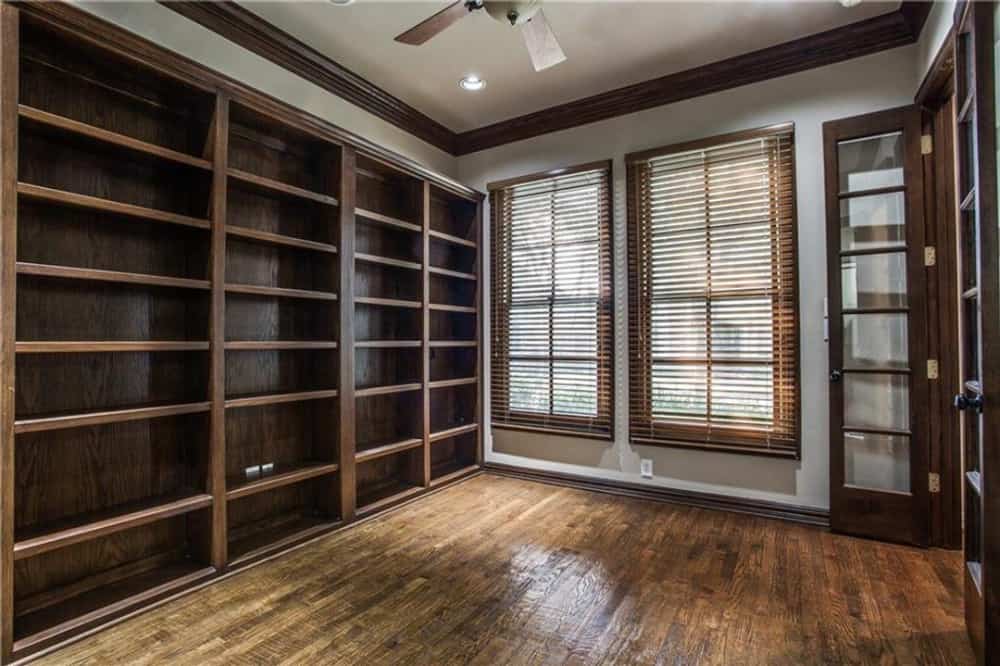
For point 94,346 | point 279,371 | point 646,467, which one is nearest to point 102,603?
point 94,346

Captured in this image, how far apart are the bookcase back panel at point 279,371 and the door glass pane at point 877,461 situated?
3.28m

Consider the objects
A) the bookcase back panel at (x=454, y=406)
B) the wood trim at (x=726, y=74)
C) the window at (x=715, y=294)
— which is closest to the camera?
the wood trim at (x=726, y=74)

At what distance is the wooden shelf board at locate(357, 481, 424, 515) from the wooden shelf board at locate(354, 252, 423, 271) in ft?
5.60

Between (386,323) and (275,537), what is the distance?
1707 millimetres

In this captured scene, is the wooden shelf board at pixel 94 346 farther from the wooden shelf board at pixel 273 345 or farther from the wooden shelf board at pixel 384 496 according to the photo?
the wooden shelf board at pixel 384 496

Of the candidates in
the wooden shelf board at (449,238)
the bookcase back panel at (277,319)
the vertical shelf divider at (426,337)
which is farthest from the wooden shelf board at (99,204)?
the wooden shelf board at (449,238)

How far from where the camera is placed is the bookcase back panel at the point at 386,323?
3.79 metres

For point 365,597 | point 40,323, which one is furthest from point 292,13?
point 365,597

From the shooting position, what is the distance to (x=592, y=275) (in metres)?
4.08

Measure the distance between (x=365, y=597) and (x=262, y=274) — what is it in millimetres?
1953

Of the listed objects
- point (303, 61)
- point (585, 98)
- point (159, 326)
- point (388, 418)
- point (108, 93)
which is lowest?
point (388, 418)

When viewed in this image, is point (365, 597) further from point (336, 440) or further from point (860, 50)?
point (860, 50)

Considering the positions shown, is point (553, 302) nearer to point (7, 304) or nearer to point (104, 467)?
point (104, 467)

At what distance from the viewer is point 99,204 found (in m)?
2.16
